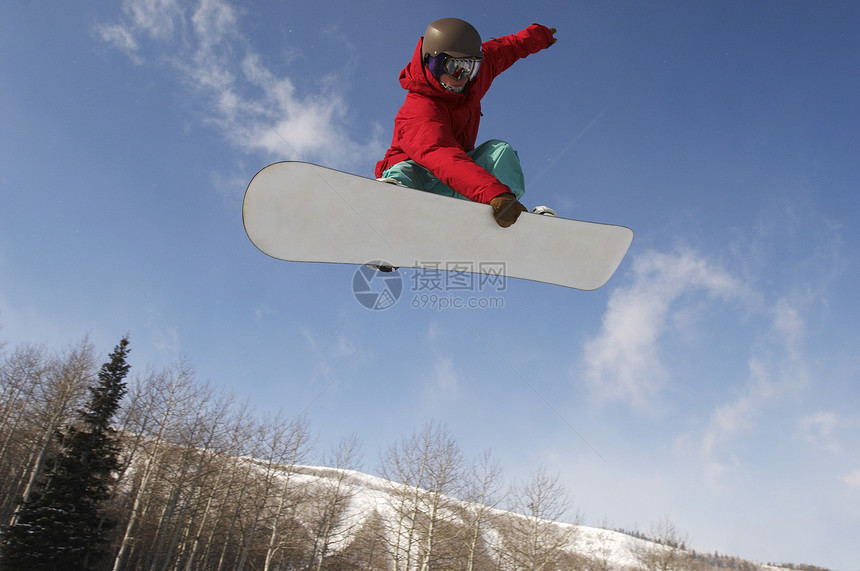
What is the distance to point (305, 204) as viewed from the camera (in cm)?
282

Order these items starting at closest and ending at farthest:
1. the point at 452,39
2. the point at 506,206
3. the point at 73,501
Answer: the point at 506,206
the point at 452,39
the point at 73,501

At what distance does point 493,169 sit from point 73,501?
70.0ft

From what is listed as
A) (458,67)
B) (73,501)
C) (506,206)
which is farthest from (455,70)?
(73,501)

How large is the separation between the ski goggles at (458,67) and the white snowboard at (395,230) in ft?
2.30

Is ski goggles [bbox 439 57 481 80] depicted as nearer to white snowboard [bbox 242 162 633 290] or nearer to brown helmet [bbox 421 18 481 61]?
brown helmet [bbox 421 18 481 61]

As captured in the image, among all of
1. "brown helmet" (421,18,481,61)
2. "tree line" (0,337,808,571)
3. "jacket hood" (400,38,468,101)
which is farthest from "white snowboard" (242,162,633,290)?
"tree line" (0,337,808,571)

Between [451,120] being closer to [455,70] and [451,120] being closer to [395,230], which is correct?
[455,70]

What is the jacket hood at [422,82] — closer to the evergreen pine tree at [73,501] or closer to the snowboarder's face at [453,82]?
the snowboarder's face at [453,82]

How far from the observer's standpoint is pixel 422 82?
8.86ft

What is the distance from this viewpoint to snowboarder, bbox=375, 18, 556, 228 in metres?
2.34

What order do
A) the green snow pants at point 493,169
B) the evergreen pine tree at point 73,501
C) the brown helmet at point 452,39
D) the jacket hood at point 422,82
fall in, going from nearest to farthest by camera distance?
the brown helmet at point 452,39
the jacket hood at point 422,82
the green snow pants at point 493,169
the evergreen pine tree at point 73,501

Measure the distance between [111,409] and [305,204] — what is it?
70.7 ft

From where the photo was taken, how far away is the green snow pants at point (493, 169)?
2.87 metres

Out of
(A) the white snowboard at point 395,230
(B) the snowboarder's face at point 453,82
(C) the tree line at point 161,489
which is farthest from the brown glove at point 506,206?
(C) the tree line at point 161,489
